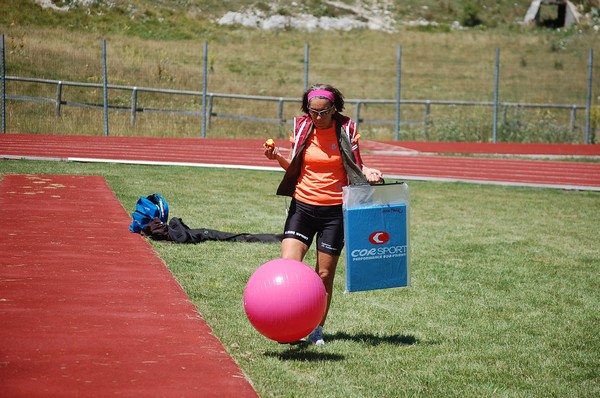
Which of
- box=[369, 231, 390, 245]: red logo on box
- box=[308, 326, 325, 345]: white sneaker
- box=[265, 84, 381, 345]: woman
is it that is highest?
box=[265, 84, 381, 345]: woman

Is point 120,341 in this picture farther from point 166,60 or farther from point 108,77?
point 166,60

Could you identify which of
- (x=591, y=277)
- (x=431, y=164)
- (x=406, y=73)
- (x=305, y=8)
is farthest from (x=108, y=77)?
(x=305, y=8)

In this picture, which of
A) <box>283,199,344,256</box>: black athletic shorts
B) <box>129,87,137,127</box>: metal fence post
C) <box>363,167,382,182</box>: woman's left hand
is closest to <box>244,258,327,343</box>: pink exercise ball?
<box>283,199,344,256</box>: black athletic shorts

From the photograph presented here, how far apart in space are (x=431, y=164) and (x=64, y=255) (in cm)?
1536

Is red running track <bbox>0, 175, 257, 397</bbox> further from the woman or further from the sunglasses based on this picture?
the sunglasses

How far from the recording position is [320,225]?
777 centimetres

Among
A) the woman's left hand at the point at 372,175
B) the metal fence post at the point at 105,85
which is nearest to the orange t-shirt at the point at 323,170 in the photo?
the woman's left hand at the point at 372,175

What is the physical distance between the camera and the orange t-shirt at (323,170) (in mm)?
7676

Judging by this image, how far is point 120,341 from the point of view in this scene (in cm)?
720

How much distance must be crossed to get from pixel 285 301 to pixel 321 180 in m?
Answer: 1.22

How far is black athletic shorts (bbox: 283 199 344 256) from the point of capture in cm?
770

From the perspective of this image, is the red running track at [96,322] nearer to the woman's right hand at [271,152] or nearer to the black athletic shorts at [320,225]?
the black athletic shorts at [320,225]

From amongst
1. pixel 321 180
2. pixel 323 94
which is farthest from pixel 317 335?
pixel 323 94

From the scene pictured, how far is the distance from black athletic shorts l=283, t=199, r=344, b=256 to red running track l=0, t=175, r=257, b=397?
40.5 inches
